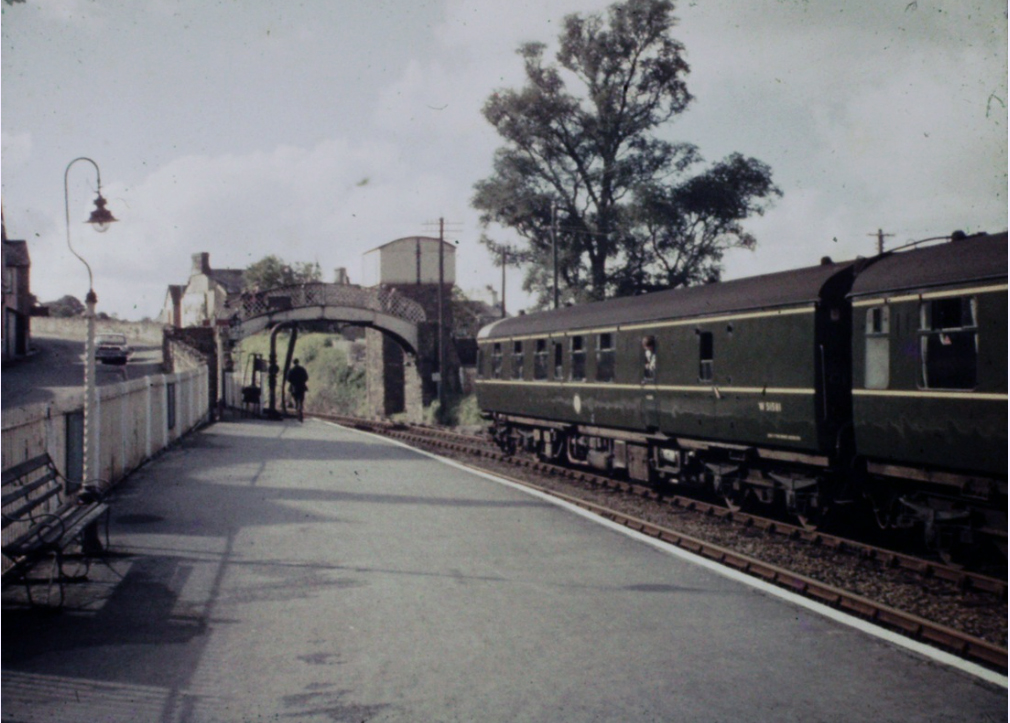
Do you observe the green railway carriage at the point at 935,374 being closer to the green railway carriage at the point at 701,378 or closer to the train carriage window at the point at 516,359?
the green railway carriage at the point at 701,378

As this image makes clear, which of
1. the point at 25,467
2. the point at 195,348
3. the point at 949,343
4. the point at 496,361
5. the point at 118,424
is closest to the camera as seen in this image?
the point at 25,467

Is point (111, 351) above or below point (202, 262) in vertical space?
below

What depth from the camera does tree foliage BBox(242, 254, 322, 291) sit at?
7694 cm

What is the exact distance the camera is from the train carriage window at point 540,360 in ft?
62.8

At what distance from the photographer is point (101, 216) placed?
10.5m

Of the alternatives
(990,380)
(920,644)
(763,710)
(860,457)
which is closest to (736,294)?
(860,457)

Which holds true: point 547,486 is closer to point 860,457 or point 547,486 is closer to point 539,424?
point 539,424

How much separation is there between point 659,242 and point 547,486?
17.1m

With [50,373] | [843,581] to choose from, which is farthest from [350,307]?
[843,581]

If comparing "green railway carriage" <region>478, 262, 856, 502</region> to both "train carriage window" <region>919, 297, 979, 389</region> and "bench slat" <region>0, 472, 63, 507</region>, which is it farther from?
"bench slat" <region>0, 472, 63, 507</region>

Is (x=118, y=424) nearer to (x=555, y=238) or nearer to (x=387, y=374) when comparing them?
(x=555, y=238)

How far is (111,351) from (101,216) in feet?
94.6

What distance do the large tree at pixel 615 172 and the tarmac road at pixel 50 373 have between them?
14.8 meters

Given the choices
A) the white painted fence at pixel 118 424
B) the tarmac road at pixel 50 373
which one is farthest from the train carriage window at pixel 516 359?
the tarmac road at pixel 50 373
